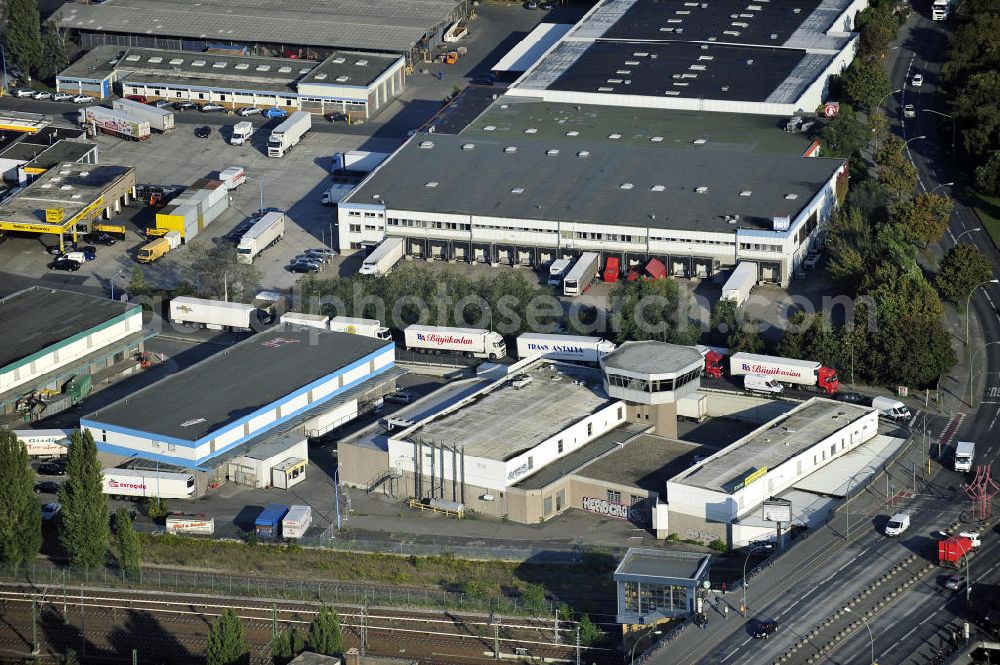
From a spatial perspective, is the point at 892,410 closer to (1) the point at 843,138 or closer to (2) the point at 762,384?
(2) the point at 762,384

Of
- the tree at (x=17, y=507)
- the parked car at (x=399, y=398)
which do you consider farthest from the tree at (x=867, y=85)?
the tree at (x=17, y=507)

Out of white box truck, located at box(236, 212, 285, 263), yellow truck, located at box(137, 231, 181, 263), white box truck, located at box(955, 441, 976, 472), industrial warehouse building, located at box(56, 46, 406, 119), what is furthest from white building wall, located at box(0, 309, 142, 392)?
white box truck, located at box(955, 441, 976, 472)

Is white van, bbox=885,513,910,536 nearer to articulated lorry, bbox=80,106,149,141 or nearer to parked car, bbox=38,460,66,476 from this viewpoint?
parked car, bbox=38,460,66,476

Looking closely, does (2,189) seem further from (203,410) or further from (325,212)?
(203,410)

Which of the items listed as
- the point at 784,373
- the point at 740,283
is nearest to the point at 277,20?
the point at 740,283

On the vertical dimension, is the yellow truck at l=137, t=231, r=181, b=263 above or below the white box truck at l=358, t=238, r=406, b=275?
below

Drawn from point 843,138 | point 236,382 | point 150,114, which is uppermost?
point 843,138
